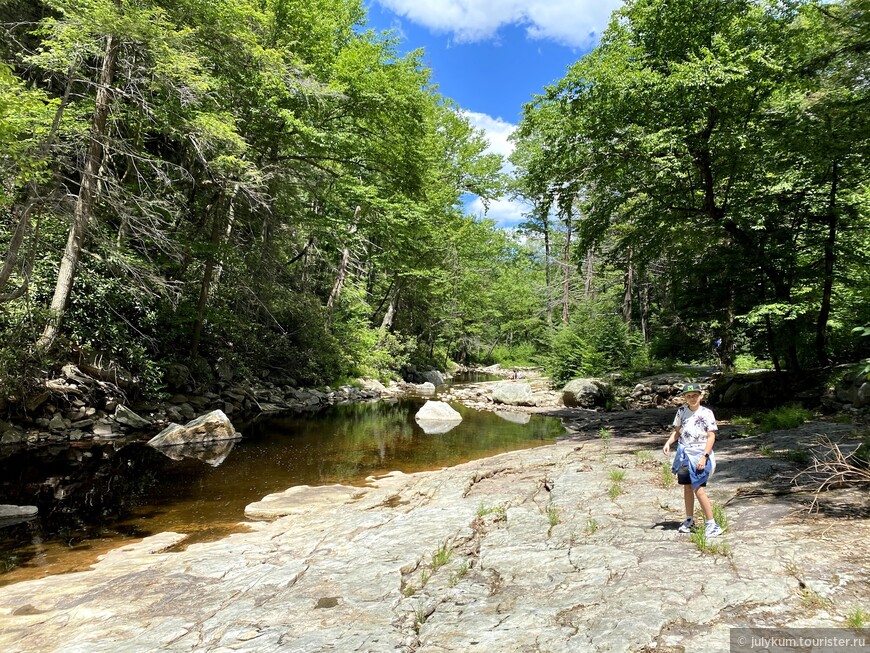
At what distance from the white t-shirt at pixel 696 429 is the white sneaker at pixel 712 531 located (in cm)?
66

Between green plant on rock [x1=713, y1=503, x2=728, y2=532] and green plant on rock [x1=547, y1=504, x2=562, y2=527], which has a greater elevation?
green plant on rock [x1=713, y1=503, x2=728, y2=532]

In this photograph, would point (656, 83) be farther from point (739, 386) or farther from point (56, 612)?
point (56, 612)

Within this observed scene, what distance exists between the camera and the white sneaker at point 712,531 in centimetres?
433

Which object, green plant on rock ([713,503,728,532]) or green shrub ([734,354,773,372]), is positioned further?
green shrub ([734,354,773,372])

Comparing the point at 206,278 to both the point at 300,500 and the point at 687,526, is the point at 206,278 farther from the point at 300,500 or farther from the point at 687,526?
the point at 687,526

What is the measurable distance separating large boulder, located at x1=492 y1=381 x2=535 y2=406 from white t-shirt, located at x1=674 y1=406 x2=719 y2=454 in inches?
667

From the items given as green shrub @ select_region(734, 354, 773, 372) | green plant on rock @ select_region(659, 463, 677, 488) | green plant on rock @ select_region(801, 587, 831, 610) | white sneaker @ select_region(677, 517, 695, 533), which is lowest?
green plant on rock @ select_region(659, 463, 677, 488)

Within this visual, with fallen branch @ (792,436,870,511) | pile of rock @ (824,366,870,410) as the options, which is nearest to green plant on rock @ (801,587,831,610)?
fallen branch @ (792,436,870,511)

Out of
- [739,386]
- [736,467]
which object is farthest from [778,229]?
[736,467]

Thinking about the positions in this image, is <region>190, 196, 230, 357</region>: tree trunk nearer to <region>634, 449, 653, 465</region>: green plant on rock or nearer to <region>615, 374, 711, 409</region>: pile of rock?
<region>634, 449, 653, 465</region>: green plant on rock

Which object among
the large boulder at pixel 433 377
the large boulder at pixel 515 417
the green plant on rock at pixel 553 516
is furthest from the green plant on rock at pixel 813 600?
the large boulder at pixel 433 377

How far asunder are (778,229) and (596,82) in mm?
6079

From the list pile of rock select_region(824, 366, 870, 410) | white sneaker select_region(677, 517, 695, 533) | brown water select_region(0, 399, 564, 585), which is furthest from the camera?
pile of rock select_region(824, 366, 870, 410)

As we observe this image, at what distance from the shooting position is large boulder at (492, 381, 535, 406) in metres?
21.7
